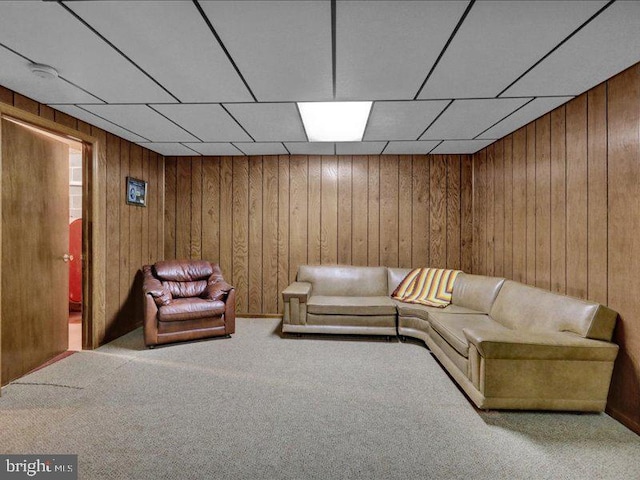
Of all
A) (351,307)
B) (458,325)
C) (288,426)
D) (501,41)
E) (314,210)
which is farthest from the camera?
(314,210)

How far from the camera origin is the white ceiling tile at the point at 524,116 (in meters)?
2.72

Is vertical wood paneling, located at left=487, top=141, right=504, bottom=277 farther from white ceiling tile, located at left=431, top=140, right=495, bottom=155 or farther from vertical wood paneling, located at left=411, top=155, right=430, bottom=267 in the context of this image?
vertical wood paneling, located at left=411, top=155, right=430, bottom=267

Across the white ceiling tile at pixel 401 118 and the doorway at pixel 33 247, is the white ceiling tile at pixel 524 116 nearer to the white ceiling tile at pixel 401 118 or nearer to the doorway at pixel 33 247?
the white ceiling tile at pixel 401 118

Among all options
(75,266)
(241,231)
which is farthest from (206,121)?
(75,266)

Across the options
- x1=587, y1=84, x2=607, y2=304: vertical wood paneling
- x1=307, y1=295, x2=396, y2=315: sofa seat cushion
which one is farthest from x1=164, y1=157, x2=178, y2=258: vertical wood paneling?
x1=587, y1=84, x2=607, y2=304: vertical wood paneling

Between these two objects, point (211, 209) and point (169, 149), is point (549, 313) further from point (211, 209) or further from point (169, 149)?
point (169, 149)

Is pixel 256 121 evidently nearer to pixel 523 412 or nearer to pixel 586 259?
pixel 586 259

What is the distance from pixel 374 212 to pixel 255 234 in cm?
182

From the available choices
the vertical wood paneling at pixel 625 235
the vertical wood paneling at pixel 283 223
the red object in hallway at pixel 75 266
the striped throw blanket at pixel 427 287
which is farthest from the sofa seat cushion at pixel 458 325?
the red object in hallway at pixel 75 266

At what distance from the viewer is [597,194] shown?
2.43m

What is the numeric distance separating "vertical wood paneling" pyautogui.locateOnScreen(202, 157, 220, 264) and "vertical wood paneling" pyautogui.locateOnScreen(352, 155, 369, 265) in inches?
80.8

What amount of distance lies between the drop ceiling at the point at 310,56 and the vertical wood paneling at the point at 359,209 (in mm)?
1475

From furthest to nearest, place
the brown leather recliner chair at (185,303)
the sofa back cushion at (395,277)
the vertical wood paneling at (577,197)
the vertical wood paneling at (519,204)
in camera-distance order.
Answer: the sofa back cushion at (395,277) → the brown leather recliner chair at (185,303) → the vertical wood paneling at (519,204) → the vertical wood paneling at (577,197)

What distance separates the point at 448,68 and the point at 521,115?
1382mm
